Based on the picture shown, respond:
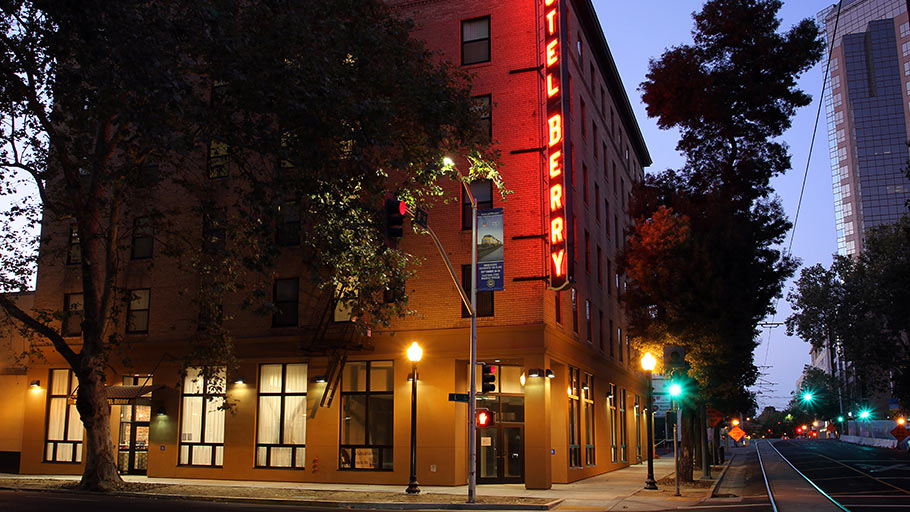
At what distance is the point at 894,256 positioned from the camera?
60625mm

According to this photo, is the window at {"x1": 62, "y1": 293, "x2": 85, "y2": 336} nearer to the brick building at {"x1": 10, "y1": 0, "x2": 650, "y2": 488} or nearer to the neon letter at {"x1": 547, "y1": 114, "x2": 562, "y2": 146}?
the brick building at {"x1": 10, "y1": 0, "x2": 650, "y2": 488}

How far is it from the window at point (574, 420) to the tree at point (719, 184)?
3082 millimetres

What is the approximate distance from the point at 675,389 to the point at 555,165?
28.3 feet

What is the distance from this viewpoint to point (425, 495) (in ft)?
77.6

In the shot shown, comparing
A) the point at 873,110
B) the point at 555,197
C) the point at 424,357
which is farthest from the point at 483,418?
the point at 873,110

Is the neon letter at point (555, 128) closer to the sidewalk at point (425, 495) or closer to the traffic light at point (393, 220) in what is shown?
the traffic light at point (393, 220)

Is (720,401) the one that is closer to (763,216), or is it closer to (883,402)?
(763,216)

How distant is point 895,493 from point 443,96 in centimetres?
1772

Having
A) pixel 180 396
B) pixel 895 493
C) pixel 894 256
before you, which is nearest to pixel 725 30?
pixel 895 493

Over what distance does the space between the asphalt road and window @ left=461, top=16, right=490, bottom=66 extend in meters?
17.7

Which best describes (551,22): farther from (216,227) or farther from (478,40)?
(216,227)

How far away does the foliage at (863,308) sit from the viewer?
61.4 meters

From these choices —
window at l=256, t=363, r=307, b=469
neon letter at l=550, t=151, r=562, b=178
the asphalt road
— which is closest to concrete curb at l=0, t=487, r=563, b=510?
the asphalt road

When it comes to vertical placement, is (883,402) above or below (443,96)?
below
